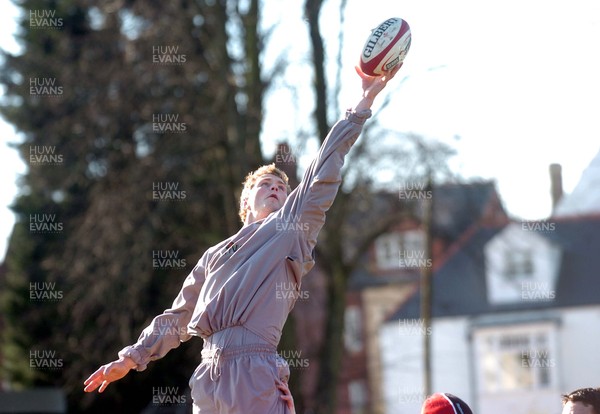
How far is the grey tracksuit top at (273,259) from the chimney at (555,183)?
11426 mm

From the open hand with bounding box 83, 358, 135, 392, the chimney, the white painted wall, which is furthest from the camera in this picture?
the white painted wall

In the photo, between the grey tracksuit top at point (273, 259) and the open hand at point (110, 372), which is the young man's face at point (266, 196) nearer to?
the grey tracksuit top at point (273, 259)

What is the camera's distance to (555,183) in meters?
17.5

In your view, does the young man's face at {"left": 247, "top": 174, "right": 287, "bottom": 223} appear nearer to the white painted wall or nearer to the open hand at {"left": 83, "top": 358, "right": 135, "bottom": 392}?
the open hand at {"left": 83, "top": 358, "right": 135, "bottom": 392}

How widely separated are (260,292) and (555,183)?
1277 cm

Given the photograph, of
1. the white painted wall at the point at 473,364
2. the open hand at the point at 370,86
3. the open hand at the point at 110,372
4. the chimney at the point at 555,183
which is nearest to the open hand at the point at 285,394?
the open hand at the point at 110,372

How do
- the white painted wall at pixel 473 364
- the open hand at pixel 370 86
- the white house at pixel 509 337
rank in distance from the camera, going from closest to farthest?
the open hand at pixel 370 86, the white painted wall at pixel 473 364, the white house at pixel 509 337

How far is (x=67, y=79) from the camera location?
16328mm

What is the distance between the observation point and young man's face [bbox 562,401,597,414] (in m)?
5.90

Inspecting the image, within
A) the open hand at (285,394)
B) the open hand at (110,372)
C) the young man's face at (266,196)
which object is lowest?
the open hand at (285,394)

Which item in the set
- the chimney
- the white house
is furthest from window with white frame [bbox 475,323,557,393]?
the chimney

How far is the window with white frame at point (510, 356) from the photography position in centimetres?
4062

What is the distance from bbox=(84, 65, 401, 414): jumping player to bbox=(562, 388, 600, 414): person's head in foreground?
151cm

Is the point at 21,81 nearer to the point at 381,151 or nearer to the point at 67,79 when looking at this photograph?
the point at 67,79
